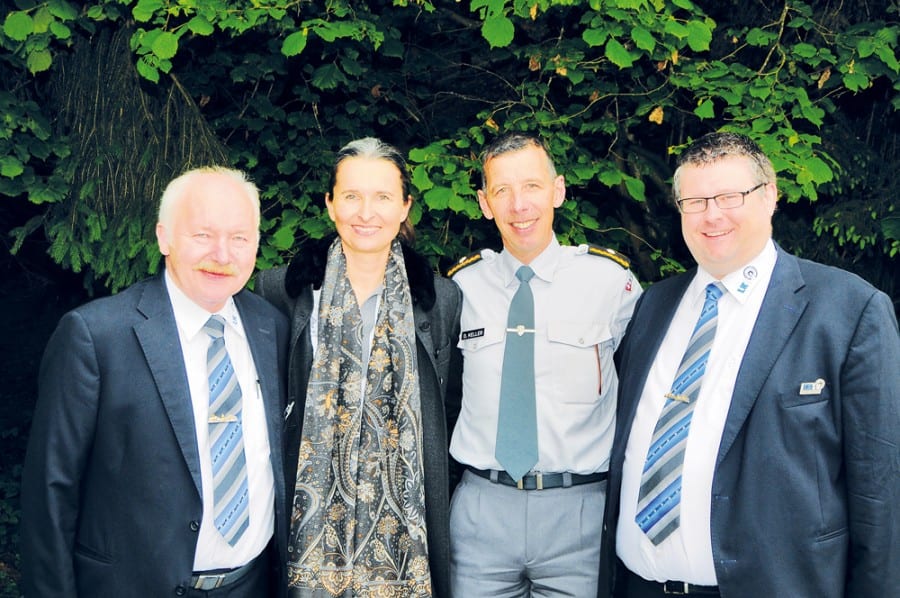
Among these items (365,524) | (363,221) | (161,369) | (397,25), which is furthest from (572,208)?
(161,369)

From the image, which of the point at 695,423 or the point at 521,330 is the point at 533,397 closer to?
the point at 521,330

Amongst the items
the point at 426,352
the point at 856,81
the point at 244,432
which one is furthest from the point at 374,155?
the point at 856,81

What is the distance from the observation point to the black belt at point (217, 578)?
270 cm

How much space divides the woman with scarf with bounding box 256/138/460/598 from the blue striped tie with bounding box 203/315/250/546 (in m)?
0.41

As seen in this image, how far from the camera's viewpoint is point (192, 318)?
2.85 meters

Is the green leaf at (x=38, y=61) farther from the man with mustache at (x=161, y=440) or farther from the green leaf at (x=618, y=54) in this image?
the green leaf at (x=618, y=54)

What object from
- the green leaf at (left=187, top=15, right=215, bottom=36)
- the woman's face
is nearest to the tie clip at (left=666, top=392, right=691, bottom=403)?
the woman's face

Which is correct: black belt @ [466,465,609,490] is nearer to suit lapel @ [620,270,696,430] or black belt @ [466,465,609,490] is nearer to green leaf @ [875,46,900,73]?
suit lapel @ [620,270,696,430]

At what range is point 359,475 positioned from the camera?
3227 mm

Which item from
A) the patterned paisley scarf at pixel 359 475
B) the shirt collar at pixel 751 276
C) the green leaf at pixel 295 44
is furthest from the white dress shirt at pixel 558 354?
the green leaf at pixel 295 44

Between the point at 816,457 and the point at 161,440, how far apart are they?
6.12 feet

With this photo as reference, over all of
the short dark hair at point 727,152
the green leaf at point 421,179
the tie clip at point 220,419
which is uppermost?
the green leaf at point 421,179

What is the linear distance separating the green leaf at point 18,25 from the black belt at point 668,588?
3.77m

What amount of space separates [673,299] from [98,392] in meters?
1.85
